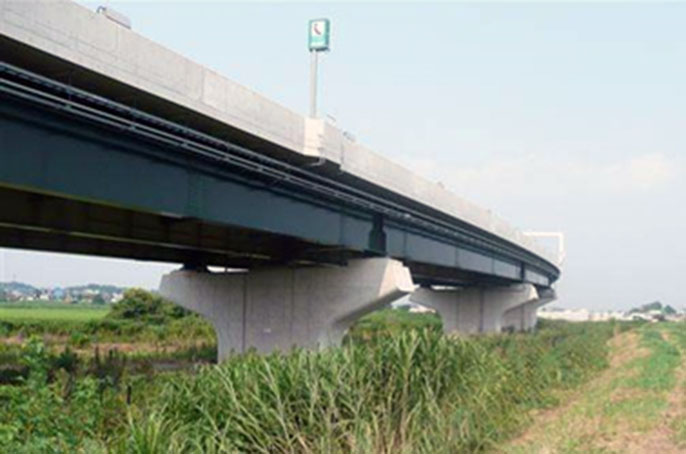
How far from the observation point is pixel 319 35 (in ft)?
70.1

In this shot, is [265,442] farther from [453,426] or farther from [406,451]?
[453,426]

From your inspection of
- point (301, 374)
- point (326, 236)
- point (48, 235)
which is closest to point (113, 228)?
point (48, 235)

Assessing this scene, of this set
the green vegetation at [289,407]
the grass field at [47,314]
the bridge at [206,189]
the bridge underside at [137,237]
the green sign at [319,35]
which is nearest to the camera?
the green vegetation at [289,407]

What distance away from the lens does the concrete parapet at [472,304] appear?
214 ft

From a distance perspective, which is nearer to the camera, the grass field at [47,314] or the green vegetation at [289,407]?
the green vegetation at [289,407]

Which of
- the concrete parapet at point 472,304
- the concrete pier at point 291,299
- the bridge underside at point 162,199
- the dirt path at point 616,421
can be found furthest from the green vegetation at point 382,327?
the bridge underside at point 162,199

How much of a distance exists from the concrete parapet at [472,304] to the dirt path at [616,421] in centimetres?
3907

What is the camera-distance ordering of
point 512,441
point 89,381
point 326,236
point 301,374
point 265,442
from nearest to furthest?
1. point 89,381
2. point 265,442
3. point 301,374
4. point 512,441
5. point 326,236

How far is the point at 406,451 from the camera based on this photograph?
10.6 metres

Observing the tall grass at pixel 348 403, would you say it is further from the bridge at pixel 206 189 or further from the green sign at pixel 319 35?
the green sign at pixel 319 35

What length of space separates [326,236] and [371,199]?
2631 mm

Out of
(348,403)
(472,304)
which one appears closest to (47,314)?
(472,304)

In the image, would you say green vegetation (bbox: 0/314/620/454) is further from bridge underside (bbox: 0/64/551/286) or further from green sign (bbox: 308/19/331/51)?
green sign (bbox: 308/19/331/51)

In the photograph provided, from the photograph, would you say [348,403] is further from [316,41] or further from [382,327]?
[382,327]
